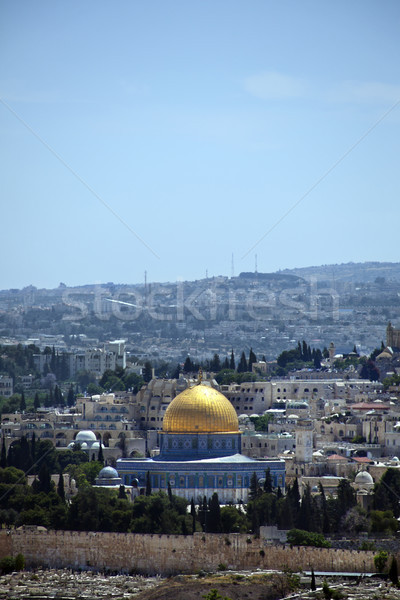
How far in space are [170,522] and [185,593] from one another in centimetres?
979

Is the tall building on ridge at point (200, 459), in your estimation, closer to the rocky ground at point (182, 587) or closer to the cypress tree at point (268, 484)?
the cypress tree at point (268, 484)

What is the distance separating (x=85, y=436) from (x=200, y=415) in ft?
31.3

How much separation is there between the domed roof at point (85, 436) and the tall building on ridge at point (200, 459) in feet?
24.5

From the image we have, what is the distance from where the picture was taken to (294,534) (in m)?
74.3

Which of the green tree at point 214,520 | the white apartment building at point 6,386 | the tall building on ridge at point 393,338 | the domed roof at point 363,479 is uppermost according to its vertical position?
the tall building on ridge at point 393,338

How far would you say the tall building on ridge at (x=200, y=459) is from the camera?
91562mm

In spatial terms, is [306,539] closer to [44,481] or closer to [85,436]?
[44,481]

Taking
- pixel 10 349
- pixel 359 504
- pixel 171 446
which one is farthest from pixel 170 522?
pixel 10 349

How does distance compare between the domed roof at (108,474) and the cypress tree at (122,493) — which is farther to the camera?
the domed roof at (108,474)

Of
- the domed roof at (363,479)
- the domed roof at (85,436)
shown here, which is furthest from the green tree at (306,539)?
the domed roof at (85,436)

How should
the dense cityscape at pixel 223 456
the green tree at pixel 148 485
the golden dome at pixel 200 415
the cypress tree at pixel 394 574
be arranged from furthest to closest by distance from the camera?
the golden dome at pixel 200 415, the green tree at pixel 148 485, the dense cityscape at pixel 223 456, the cypress tree at pixel 394 574

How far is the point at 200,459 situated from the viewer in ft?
308

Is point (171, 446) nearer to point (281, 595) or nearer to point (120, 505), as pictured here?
point (120, 505)

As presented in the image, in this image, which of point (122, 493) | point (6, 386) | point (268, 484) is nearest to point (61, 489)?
point (122, 493)
